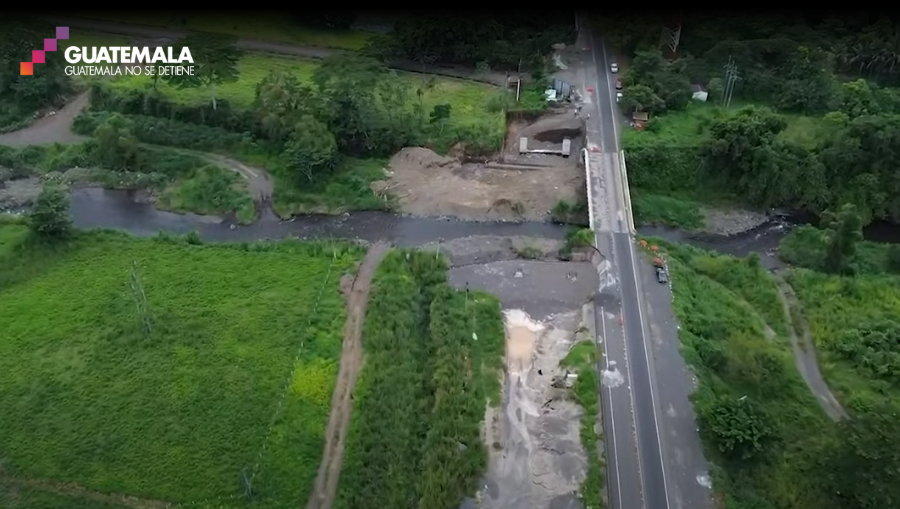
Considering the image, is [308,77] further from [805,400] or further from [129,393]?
[805,400]

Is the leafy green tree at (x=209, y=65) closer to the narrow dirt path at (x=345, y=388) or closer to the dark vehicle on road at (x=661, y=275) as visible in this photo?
the narrow dirt path at (x=345, y=388)

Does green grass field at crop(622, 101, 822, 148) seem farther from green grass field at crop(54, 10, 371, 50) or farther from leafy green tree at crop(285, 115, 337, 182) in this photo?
green grass field at crop(54, 10, 371, 50)

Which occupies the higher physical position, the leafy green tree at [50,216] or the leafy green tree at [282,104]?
the leafy green tree at [282,104]

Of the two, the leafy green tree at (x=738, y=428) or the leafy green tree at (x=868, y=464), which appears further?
the leafy green tree at (x=738, y=428)

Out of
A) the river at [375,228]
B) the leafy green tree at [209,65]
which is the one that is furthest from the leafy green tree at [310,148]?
the leafy green tree at [209,65]

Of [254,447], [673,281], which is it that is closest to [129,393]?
[254,447]

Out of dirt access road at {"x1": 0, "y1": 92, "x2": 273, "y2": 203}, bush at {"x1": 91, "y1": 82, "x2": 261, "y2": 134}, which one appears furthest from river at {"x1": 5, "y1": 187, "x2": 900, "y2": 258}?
bush at {"x1": 91, "y1": 82, "x2": 261, "y2": 134}
